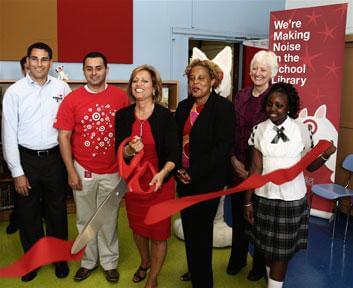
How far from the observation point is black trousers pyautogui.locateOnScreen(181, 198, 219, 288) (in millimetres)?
2330

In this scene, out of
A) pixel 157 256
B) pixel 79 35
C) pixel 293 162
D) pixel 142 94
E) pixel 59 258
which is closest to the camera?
pixel 59 258

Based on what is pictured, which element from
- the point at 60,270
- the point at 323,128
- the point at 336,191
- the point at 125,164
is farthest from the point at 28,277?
the point at 323,128

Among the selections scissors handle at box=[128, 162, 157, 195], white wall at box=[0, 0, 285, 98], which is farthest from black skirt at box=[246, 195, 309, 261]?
white wall at box=[0, 0, 285, 98]

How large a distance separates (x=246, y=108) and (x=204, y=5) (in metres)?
3.26

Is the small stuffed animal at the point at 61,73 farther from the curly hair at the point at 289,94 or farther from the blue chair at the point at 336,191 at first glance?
the blue chair at the point at 336,191

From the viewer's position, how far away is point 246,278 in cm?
299

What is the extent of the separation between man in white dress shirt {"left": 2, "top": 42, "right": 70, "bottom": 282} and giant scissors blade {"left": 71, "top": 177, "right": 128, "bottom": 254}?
32.8 inches

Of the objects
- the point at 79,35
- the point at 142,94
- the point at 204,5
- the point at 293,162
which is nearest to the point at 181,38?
the point at 204,5

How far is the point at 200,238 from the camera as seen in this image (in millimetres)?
2361

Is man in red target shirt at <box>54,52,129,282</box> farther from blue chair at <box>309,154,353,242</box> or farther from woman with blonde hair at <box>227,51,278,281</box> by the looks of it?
blue chair at <box>309,154,353,242</box>

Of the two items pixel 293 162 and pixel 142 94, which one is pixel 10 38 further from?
pixel 293 162

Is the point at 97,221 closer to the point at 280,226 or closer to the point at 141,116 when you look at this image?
the point at 141,116

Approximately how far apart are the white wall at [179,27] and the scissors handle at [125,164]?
2.72 meters

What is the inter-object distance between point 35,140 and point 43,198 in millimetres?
504
